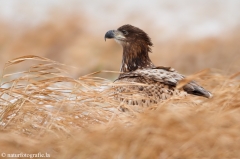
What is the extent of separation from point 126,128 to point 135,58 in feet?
9.06

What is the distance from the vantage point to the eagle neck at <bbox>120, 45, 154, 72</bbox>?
23.5 feet

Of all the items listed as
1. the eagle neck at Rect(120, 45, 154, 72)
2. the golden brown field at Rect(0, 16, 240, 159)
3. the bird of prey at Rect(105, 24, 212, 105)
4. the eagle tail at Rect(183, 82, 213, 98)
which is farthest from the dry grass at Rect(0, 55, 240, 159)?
the eagle neck at Rect(120, 45, 154, 72)

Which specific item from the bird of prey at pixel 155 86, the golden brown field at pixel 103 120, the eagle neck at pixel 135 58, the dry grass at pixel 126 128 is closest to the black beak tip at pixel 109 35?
the eagle neck at pixel 135 58

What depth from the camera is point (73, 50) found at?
15414 mm

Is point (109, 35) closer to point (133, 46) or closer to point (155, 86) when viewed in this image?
point (133, 46)

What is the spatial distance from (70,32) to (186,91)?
10.7m

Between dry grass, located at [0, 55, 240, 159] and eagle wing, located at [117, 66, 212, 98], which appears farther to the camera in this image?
eagle wing, located at [117, 66, 212, 98]

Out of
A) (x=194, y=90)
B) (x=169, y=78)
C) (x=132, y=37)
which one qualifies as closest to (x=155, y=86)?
(x=169, y=78)

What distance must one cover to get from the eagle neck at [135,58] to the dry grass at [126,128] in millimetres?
2065

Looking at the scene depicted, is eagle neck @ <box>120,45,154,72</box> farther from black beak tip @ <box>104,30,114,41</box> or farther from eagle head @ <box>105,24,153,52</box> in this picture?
black beak tip @ <box>104,30,114,41</box>

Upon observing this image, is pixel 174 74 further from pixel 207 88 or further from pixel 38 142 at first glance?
pixel 38 142

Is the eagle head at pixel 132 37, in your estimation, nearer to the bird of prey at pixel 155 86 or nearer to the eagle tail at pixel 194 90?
the bird of prey at pixel 155 86

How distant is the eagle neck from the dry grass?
206 centimetres

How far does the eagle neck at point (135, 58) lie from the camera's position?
7176mm
